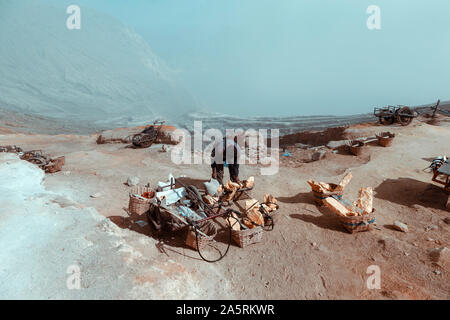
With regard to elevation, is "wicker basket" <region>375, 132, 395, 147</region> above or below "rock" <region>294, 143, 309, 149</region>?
above

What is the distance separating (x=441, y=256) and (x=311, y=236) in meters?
2.02

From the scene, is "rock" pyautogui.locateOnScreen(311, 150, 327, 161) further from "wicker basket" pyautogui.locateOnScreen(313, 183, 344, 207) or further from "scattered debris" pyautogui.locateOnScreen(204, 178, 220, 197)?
"scattered debris" pyautogui.locateOnScreen(204, 178, 220, 197)

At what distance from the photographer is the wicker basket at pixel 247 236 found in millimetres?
4270

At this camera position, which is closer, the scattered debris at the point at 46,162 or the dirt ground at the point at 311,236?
the dirt ground at the point at 311,236

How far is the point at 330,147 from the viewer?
39.3ft

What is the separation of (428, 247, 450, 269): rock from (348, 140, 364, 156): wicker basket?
6584mm

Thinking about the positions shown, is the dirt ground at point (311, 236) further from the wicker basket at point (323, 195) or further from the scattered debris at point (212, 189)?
the scattered debris at point (212, 189)

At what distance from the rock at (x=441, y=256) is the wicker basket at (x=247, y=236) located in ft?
9.33

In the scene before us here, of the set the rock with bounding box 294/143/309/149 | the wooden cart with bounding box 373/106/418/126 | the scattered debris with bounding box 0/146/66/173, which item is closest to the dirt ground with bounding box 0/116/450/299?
the scattered debris with bounding box 0/146/66/173

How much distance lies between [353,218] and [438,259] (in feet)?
4.34

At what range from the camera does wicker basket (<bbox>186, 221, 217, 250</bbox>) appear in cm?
406

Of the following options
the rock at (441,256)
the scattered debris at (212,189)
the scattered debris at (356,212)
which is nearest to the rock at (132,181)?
the scattered debris at (212,189)

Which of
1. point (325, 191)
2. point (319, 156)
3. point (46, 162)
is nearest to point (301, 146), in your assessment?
point (319, 156)
